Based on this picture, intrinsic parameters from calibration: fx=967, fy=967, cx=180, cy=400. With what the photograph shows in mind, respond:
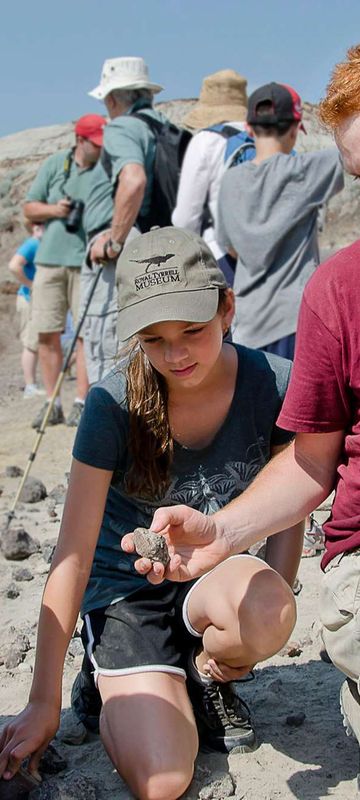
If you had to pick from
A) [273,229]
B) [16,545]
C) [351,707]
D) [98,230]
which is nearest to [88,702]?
[351,707]

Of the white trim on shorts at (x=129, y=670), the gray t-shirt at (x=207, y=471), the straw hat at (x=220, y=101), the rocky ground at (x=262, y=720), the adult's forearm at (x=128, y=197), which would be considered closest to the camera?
the rocky ground at (x=262, y=720)

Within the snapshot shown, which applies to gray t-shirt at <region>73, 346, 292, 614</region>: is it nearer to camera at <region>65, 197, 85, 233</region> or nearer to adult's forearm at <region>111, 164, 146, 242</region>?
adult's forearm at <region>111, 164, 146, 242</region>

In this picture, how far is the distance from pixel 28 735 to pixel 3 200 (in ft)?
54.3

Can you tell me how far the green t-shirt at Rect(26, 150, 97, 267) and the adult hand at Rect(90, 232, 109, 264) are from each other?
164 centimetres

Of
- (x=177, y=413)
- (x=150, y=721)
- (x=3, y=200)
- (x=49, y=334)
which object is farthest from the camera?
(x=3, y=200)

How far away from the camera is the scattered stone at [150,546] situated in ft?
7.11

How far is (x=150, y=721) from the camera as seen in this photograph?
8.52 ft

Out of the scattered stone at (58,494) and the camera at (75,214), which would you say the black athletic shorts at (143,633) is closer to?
the scattered stone at (58,494)

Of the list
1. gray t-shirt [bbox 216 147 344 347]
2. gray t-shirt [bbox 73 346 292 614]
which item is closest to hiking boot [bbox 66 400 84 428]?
A: gray t-shirt [bbox 216 147 344 347]

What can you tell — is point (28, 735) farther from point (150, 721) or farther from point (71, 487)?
point (71, 487)

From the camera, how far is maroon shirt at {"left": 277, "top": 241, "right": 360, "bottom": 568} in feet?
7.33

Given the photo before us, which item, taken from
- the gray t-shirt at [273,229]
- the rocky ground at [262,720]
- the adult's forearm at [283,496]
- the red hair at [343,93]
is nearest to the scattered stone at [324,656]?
the rocky ground at [262,720]

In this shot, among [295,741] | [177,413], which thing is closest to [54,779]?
[295,741]

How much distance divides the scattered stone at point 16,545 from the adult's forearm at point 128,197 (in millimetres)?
1935
